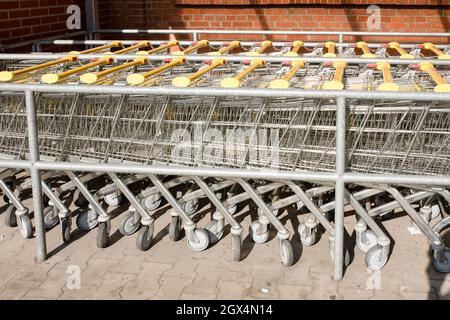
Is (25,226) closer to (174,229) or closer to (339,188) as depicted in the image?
(174,229)

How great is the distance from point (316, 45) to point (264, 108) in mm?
2559

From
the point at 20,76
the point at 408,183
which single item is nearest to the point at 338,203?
the point at 408,183

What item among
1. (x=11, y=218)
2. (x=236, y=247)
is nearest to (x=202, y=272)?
(x=236, y=247)

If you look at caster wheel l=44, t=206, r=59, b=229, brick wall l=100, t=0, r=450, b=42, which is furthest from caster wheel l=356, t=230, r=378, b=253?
brick wall l=100, t=0, r=450, b=42

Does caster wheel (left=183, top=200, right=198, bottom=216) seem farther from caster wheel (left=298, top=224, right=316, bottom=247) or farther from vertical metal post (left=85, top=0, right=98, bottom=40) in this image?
vertical metal post (left=85, top=0, right=98, bottom=40)

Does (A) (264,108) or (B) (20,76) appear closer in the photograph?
(A) (264,108)

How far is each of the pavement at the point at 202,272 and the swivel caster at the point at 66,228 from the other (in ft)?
0.17

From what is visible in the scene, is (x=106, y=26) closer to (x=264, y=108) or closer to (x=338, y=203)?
(x=264, y=108)

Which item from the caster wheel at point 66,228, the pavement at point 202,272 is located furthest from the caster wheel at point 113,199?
the caster wheel at point 66,228

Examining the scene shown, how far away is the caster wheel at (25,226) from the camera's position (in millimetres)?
4559

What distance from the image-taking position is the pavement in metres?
3.78

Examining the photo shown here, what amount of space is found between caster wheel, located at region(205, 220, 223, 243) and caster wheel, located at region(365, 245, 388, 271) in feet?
3.33

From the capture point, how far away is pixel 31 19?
6.50 m

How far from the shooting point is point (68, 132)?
14.4ft
